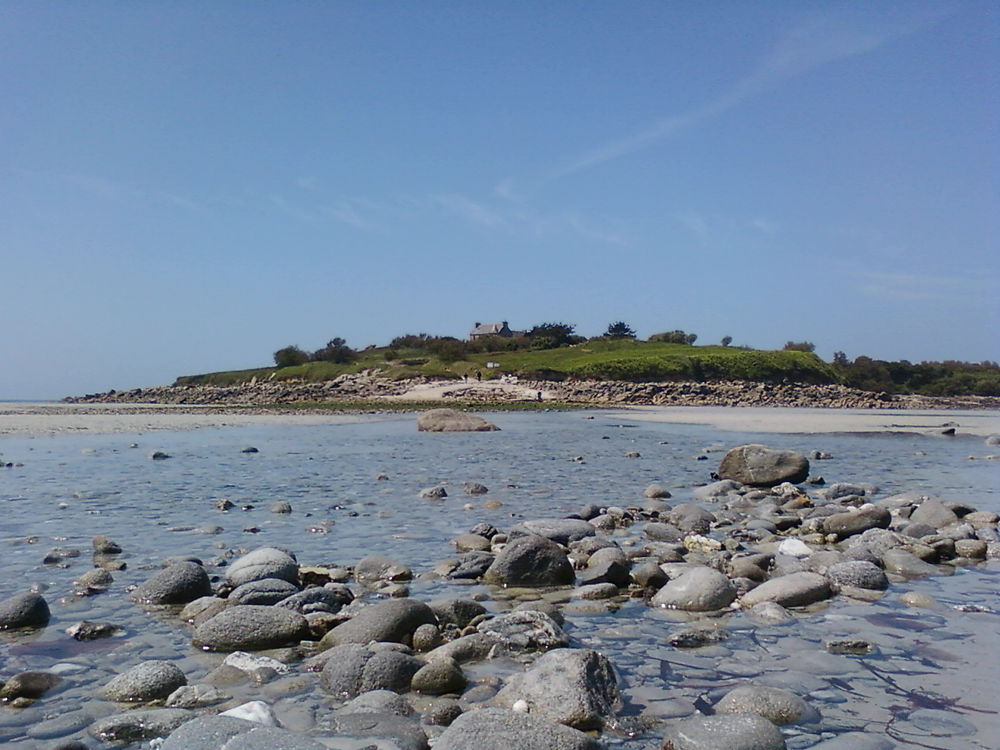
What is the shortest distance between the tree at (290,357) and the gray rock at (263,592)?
312 feet

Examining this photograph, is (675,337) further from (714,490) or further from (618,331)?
(714,490)

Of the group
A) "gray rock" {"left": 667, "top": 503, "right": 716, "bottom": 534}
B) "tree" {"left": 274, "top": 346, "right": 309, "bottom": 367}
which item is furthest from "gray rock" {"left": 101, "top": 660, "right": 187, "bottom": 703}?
"tree" {"left": 274, "top": 346, "right": 309, "bottom": 367}

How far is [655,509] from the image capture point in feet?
43.0

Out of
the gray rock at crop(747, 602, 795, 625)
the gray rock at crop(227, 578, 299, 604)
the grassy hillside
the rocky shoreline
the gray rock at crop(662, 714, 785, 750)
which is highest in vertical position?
the grassy hillside

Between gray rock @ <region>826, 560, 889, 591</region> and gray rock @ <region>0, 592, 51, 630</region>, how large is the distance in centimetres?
740

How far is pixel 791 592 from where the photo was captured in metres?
7.45

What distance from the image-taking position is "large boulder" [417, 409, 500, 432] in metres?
34.7

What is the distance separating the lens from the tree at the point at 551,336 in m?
103

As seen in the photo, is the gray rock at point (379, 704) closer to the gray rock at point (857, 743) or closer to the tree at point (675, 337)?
the gray rock at point (857, 743)

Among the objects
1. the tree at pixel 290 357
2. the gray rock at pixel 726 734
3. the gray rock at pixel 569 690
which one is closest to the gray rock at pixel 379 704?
the gray rock at pixel 569 690

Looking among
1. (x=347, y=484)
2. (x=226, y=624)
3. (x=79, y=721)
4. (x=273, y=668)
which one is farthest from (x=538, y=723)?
(x=347, y=484)

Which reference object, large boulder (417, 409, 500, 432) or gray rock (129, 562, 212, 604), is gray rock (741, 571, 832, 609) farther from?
large boulder (417, 409, 500, 432)

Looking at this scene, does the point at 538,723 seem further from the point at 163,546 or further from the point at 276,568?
the point at 163,546

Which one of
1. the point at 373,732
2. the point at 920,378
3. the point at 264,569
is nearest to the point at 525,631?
the point at 373,732
